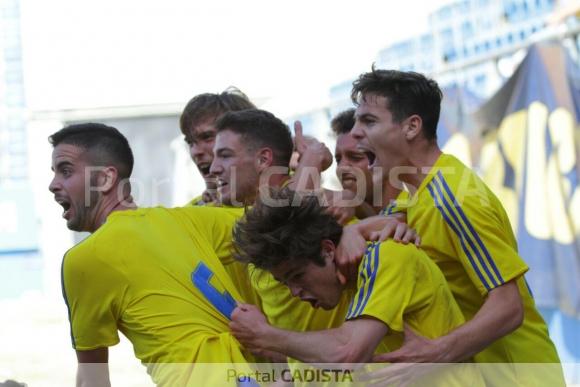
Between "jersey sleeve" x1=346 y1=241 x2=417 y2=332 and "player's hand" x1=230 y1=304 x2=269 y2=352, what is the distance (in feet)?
1.02

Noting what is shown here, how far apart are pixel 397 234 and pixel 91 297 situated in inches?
38.9

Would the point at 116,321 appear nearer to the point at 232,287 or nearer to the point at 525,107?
the point at 232,287

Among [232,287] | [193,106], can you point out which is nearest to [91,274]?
[232,287]

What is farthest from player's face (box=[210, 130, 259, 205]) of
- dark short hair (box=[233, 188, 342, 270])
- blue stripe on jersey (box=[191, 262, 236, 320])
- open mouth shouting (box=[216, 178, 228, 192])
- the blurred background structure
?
the blurred background structure

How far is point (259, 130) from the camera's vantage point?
13.1 feet

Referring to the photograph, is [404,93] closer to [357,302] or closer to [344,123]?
[357,302]

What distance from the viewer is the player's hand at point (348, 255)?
2824mm

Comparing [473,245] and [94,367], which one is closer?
[473,245]

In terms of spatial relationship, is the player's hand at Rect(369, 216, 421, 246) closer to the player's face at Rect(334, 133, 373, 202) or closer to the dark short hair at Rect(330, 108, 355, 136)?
the player's face at Rect(334, 133, 373, 202)

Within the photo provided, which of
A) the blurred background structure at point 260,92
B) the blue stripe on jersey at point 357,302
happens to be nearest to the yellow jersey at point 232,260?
the blue stripe on jersey at point 357,302

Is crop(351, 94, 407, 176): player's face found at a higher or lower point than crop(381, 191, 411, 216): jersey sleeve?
higher

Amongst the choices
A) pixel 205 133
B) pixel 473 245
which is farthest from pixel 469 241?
pixel 205 133

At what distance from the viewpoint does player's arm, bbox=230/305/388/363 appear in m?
2.67

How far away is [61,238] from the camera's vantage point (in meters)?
12.6
